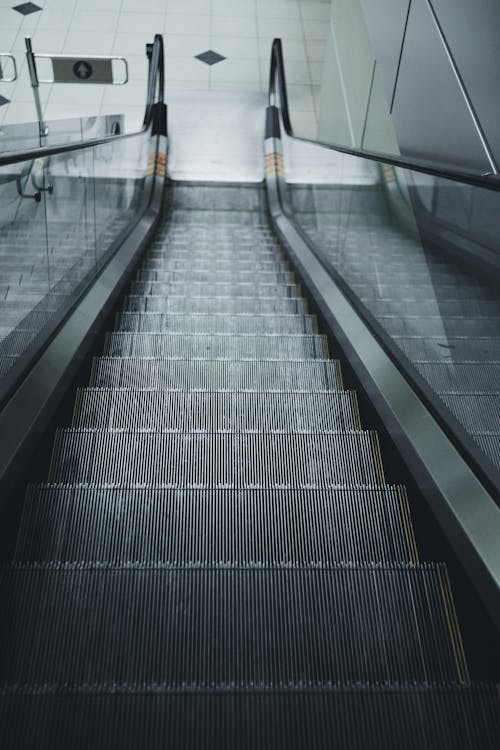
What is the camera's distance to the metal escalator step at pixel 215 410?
93.0 inches

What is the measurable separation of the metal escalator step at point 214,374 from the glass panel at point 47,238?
1.18ft

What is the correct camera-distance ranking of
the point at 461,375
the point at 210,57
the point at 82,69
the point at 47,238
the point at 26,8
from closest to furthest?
the point at 461,375
the point at 47,238
the point at 82,69
the point at 210,57
the point at 26,8

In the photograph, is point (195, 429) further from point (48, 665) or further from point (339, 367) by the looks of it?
point (48, 665)

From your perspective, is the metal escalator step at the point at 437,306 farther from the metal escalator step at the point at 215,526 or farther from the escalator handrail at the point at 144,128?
the escalator handrail at the point at 144,128

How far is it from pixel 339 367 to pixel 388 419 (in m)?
0.79

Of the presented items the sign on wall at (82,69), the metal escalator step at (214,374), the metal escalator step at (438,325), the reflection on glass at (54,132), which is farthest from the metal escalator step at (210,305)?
the sign on wall at (82,69)

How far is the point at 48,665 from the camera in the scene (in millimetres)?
1288

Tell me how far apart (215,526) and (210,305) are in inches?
86.0

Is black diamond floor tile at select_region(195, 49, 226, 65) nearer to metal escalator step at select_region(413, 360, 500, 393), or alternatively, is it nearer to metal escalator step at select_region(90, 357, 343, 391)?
metal escalator step at select_region(90, 357, 343, 391)

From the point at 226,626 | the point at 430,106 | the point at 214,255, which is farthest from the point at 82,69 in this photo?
the point at 226,626

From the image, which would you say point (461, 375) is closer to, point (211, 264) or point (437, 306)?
point (437, 306)

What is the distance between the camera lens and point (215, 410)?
2.42 m

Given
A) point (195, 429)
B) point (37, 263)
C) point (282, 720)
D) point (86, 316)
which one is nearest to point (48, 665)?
point (282, 720)

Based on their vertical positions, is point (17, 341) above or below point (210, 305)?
above
